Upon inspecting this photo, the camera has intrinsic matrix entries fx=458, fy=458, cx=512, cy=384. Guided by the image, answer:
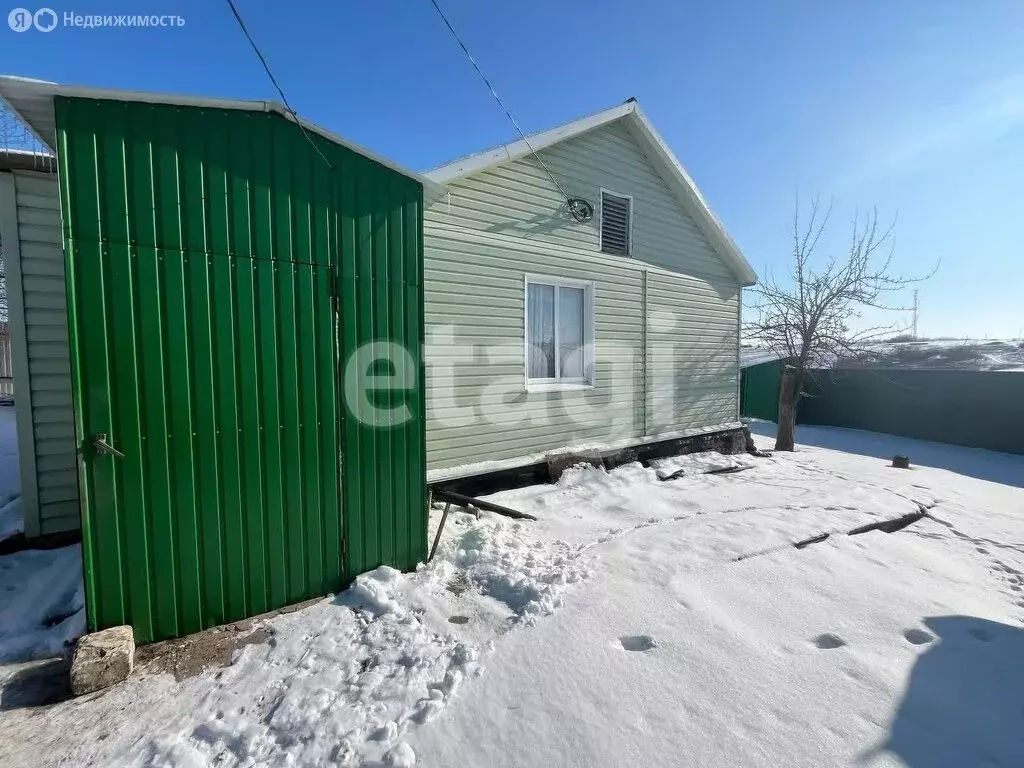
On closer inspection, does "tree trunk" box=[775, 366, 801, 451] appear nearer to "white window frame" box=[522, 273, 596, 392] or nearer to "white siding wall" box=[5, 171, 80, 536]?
"white window frame" box=[522, 273, 596, 392]

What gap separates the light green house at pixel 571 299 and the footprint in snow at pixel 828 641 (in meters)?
3.54

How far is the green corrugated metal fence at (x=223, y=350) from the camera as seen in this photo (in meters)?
2.43

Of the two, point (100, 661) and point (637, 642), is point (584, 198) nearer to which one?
point (637, 642)

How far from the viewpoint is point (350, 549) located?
3.28 metres

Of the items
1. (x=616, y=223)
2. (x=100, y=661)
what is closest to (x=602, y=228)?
(x=616, y=223)

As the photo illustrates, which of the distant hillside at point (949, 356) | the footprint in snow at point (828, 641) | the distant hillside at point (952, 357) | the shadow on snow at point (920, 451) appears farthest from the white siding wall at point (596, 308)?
the distant hillside at point (952, 357)

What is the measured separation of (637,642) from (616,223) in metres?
5.90

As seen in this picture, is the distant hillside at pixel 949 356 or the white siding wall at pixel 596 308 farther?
the distant hillside at pixel 949 356

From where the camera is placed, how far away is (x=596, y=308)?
658 centimetres

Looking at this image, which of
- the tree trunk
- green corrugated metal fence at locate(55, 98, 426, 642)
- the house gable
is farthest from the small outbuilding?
the tree trunk

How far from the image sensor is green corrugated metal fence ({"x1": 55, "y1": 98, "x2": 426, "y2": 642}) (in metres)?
2.43

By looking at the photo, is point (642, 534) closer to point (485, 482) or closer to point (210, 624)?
point (485, 482)

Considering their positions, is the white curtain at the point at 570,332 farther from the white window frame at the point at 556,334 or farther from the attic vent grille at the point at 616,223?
the attic vent grille at the point at 616,223

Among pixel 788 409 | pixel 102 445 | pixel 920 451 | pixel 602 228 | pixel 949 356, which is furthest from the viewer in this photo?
pixel 949 356
